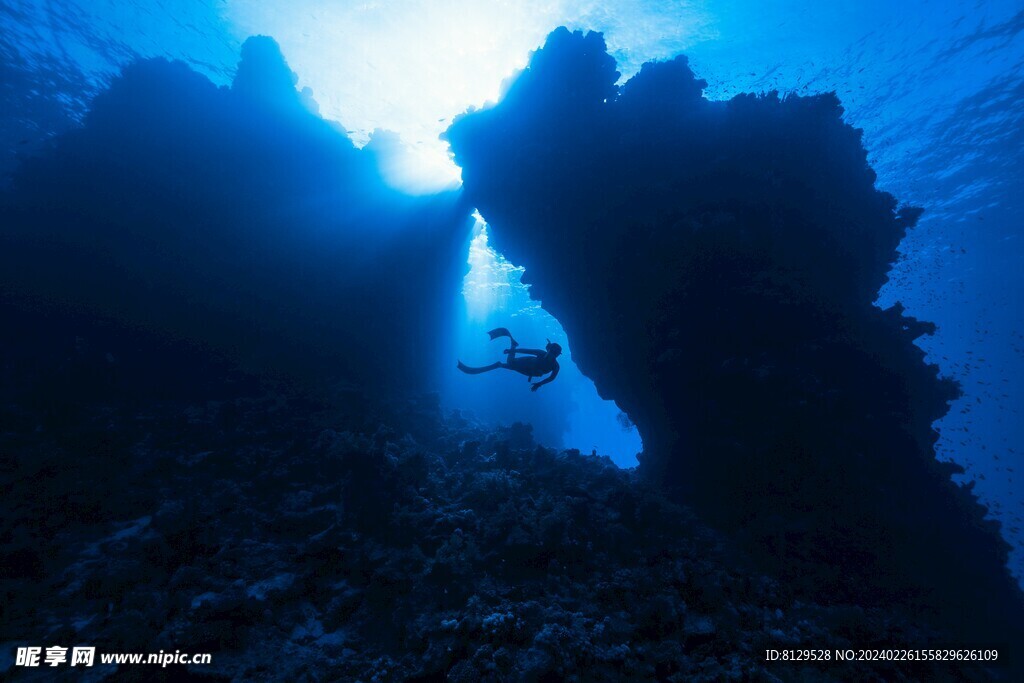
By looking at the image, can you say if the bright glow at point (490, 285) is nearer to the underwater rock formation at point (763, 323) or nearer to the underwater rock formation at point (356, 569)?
the underwater rock formation at point (763, 323)

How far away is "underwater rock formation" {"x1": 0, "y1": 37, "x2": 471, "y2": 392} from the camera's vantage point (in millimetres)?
12508

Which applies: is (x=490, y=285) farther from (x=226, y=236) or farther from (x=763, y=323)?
(x=763, y=323)

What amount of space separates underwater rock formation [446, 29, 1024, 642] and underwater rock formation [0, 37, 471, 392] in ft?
24.4

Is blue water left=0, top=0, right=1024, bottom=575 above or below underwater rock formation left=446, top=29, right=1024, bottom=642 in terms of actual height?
above

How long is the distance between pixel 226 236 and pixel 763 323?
17.9 meters

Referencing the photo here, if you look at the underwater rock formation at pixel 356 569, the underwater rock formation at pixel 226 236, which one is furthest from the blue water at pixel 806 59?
the underwater rock formation at pixel 356 569

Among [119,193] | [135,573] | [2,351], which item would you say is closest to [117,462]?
[135,573]

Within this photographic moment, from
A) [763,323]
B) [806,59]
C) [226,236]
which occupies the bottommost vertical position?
[763,323]

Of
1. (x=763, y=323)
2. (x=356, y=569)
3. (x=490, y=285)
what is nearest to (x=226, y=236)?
(x=356, y=569)

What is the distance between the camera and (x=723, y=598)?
6105mm

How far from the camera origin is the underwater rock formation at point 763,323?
25.8ft

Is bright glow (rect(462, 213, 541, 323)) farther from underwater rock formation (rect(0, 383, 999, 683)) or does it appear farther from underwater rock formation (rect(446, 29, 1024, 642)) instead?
underwater rock formation (rect(0, 383, 999, 683))

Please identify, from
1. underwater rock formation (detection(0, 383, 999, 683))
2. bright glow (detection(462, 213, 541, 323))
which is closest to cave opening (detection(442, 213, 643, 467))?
bright glow (detection(462, 213, 541, 323))

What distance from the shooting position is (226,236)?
48.3 feet
